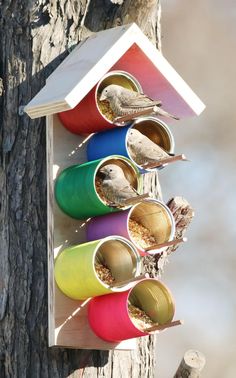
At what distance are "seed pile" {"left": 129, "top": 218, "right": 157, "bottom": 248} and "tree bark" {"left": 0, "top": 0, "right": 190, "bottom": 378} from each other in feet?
0.87

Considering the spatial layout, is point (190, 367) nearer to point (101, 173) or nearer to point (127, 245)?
point (127, 245)

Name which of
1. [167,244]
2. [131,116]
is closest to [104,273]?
[167,244]

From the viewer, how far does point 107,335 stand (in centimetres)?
425

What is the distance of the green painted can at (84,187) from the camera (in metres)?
4.23

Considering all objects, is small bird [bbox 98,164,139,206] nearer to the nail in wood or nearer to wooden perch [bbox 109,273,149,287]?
the nail in wood

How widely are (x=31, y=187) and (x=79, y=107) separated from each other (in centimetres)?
28

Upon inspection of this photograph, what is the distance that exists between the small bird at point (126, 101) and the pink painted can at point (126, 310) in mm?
509

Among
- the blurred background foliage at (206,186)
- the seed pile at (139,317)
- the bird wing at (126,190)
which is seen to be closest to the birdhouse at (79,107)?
the seed pile at (139,317)

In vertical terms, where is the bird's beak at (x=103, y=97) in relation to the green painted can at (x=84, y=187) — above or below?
above

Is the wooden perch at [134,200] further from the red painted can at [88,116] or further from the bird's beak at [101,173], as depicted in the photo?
the red painted can at [88,116]

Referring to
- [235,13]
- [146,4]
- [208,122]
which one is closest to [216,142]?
[208,122]

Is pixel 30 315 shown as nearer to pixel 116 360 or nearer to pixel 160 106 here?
pixel 116 360

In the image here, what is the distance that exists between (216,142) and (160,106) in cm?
337

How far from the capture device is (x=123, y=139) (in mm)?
4301
